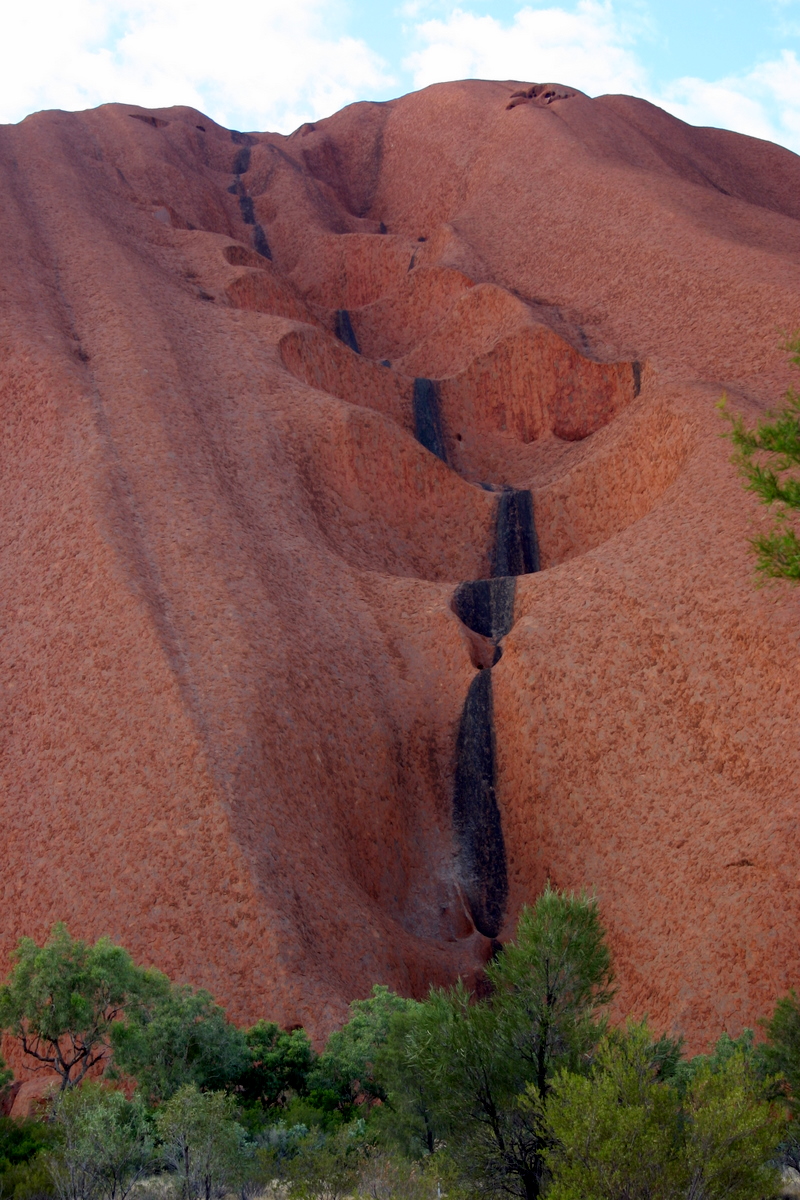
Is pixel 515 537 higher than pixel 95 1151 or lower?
higher

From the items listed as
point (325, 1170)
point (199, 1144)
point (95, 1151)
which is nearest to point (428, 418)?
point (199, 1144)

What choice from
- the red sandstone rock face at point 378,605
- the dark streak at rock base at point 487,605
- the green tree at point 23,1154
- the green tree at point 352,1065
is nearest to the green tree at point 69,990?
the green tree at point 23,1154

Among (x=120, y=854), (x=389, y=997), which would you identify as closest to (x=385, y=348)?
Answer: (x=120, y=854)

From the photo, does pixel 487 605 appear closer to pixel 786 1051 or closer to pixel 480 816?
pixel 480 816

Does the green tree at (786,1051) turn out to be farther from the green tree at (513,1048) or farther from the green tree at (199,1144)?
the green tree at (199,1144)

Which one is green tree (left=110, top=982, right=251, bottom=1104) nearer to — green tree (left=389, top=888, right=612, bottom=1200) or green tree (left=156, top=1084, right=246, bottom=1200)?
green tree (left=156, top=1084, right=246, bottom=1200)

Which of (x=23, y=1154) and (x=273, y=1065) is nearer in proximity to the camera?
(x=23, y=1154)

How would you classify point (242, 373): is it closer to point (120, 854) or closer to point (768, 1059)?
point (120, 854)
